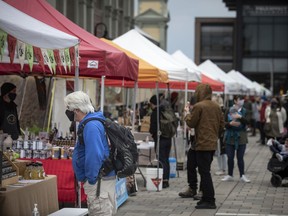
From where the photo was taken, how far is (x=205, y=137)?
11.1 meters

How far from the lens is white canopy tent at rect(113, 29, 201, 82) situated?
15.9m

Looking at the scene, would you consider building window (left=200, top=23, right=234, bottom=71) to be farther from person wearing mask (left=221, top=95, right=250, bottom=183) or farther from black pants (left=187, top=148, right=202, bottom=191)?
black pants (left=187, top=148, right=202, bottom=191)

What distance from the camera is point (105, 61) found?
10.4 m

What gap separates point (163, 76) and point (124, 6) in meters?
27.3

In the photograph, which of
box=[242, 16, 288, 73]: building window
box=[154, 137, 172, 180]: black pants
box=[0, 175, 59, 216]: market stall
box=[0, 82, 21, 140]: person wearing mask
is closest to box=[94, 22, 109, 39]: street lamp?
box=[154, 137, 172, 180]: black pants

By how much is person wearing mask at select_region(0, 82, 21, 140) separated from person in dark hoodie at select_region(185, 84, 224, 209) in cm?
291

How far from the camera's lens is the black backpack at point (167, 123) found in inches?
544

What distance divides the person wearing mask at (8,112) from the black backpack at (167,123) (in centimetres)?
313

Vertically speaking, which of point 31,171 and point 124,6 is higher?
point 124,6

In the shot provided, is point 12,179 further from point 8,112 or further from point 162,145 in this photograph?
point 162,145

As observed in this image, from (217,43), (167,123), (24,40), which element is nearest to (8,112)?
(167,123)

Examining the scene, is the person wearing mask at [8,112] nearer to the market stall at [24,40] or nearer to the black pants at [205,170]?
the market stall at [24,40]

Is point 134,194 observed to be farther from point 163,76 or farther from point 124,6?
point 124,6

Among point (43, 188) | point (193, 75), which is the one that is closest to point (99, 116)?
point (43, 188)
